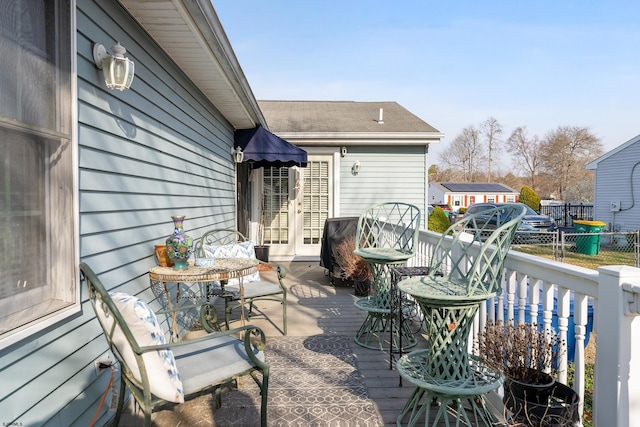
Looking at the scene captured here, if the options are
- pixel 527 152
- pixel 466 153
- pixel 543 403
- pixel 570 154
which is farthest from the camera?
pixel 466 153

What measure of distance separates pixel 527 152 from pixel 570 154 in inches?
258

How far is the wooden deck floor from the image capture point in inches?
102

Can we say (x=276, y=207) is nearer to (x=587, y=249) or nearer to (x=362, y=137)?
(x=362, y=137)

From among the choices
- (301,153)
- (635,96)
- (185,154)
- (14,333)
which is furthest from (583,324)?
(635,96)

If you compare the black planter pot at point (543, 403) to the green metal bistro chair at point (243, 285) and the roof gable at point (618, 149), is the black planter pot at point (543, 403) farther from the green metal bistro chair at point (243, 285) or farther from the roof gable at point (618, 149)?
the roof gable at point (618, 149)

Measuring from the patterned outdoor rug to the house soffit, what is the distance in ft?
8.41

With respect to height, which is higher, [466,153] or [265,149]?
[466,153]

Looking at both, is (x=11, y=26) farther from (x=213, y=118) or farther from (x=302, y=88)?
(x=302, y=88)

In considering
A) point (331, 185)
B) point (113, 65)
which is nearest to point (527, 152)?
point (331, 185)

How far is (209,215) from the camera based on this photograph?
4910 millimetres

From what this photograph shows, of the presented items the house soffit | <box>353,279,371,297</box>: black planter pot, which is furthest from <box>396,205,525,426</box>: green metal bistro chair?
<box>353,279,371,297</box>: black planter pot

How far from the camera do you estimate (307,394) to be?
8.68 feet

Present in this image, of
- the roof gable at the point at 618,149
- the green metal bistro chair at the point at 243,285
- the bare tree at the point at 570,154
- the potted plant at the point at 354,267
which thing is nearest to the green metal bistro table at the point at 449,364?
the green metal bistro chair at the point at 243,285

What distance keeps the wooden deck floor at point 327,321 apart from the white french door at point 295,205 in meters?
0.89
